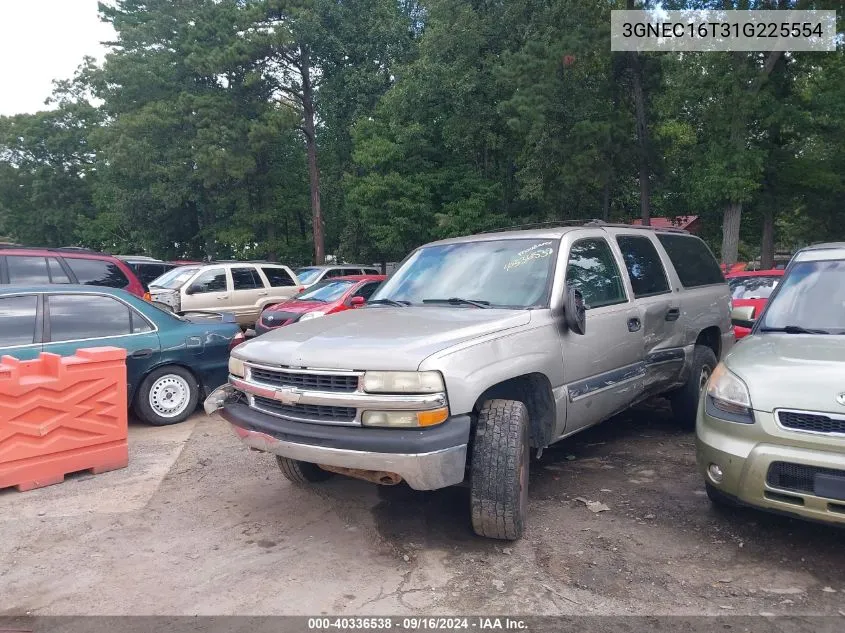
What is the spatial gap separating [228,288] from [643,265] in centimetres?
1007

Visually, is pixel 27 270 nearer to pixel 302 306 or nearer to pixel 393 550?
pixel 302 306

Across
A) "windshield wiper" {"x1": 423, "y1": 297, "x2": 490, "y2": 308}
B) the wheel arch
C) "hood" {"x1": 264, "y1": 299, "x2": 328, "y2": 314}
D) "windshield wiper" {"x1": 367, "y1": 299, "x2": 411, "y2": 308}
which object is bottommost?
the wheel arch

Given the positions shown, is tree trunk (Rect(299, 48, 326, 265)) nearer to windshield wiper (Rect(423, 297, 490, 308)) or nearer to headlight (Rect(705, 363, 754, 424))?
windshield wiper (Rect(423, 297, 490, 308))

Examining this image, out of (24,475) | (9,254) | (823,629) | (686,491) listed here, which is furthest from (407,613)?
(9,254)

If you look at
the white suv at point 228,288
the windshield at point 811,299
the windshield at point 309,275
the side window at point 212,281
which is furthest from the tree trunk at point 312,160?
the windshield at point 811,299

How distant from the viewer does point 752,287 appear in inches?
390

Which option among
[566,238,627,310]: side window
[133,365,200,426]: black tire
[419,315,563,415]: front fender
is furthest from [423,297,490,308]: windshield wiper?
[133,365,200,426]: black tire

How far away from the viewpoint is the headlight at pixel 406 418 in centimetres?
351

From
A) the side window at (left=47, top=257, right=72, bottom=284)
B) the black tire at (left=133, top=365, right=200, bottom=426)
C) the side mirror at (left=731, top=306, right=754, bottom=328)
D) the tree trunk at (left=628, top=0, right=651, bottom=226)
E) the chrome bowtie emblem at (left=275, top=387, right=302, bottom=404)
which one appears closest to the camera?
the chrome bowtie emblem at (left=275, top=387, right=302, bottom=404)

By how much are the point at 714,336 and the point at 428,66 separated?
17.1 metres

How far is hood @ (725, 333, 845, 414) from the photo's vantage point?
345 cm

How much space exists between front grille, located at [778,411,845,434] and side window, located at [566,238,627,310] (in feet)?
5.48

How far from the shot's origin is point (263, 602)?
11.1 feet

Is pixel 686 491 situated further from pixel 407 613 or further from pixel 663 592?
pixel 407 613
